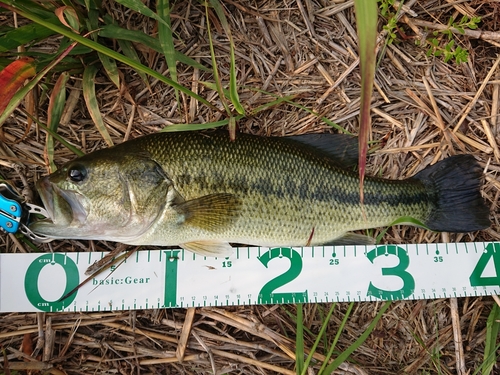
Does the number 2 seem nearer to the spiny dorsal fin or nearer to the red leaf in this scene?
the spiny dorsal fin

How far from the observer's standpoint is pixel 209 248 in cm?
288

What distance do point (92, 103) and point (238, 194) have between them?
134cm

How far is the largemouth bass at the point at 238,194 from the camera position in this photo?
2.58m

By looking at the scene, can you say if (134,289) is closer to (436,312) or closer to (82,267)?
(82,267)

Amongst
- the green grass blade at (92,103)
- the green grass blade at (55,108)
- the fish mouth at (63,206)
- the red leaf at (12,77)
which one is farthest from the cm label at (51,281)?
the red leaf at (12,77)

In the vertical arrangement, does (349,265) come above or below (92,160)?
below

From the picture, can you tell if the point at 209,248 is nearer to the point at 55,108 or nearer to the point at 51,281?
the point at 51,281

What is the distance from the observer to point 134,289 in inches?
117

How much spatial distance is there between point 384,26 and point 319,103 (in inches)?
31.0

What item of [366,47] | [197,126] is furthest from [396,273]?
[366,47]

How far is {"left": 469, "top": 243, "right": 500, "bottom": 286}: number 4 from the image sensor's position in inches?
120

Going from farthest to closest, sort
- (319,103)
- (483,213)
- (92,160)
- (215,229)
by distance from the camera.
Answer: (319,103) → (483,213) → (215,229) → (92,160)

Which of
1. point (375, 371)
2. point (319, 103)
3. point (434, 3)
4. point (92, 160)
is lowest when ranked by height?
point (375, 371)

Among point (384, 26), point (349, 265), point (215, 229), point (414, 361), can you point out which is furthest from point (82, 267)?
point (384, 26)
